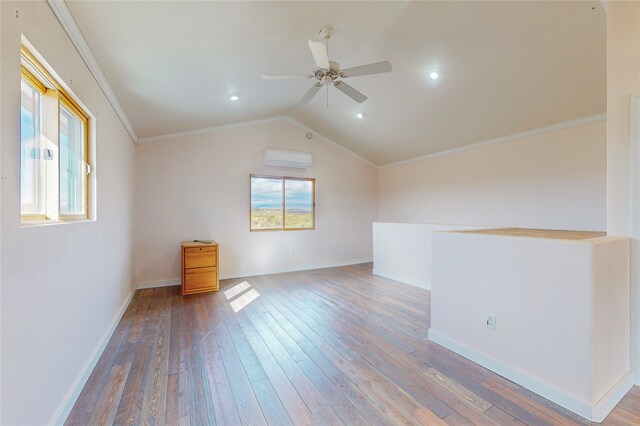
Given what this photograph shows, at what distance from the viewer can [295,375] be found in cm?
207

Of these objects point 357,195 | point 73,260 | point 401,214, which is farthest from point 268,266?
point 73,260

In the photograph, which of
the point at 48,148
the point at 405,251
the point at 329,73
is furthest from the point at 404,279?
the point at 48,148

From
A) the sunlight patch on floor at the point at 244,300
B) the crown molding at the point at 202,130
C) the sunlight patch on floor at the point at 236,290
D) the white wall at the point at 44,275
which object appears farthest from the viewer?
the crown molding at the point at 202,130

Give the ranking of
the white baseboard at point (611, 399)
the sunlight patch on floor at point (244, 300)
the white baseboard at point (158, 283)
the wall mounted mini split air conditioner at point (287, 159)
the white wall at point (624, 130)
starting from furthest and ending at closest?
the wall mounted mini split air conditioner at point (287, 159) < the white baseboard at point (158, 283) < the sunlight patch on floor at point (244, 300) < the white wall at point (624, 130) < the white baseboard at point (611, 399)

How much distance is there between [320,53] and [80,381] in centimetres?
306

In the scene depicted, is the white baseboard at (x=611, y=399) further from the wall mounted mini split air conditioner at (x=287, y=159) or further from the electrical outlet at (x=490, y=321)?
the wall mounted mini split air conditioner at (x=287, y=159)

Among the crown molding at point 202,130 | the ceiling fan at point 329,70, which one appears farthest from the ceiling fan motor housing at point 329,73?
the crown molding at point 202,130

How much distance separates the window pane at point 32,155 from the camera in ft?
4.87

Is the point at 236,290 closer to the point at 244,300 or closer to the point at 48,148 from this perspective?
the point at 244,300

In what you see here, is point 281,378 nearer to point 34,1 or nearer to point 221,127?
point 34,1

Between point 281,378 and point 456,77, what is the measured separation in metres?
3.77

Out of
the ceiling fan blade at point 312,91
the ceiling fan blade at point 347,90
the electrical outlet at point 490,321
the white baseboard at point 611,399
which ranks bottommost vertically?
the white baseboard at point 611,399

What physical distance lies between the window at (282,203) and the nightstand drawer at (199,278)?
1.30 m

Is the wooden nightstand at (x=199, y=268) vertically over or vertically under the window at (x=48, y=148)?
under
